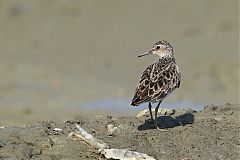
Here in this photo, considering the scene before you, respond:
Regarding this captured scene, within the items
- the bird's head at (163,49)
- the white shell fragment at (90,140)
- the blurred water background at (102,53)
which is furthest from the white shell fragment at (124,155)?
the blurred water background at (102,53)

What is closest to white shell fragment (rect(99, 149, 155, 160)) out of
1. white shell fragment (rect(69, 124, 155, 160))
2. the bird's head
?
white shell fragment (rect(69, 124, 155, 160))

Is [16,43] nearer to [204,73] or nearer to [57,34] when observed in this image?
[57,34]

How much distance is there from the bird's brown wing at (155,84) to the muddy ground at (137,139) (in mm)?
362

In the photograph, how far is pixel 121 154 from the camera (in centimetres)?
718

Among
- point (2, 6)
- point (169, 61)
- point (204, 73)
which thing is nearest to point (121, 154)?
point (169, 61)

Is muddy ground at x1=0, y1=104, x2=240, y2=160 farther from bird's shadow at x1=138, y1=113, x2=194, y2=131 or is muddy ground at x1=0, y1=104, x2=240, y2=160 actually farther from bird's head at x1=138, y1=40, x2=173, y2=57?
bird's head at x1=138, y1=40, x2=173, y2=57

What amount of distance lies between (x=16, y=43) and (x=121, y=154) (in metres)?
11.0

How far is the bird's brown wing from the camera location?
8.15 metres

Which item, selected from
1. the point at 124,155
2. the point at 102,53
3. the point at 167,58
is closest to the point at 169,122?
the point at 167,58

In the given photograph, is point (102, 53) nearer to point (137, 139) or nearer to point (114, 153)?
point (137, 139)

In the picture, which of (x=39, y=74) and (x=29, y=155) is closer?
(x=29, y=155)

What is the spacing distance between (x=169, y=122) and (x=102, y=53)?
8.26 meters

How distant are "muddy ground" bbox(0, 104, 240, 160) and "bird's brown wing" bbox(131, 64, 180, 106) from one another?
1.19 feet

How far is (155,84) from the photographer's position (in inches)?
326
